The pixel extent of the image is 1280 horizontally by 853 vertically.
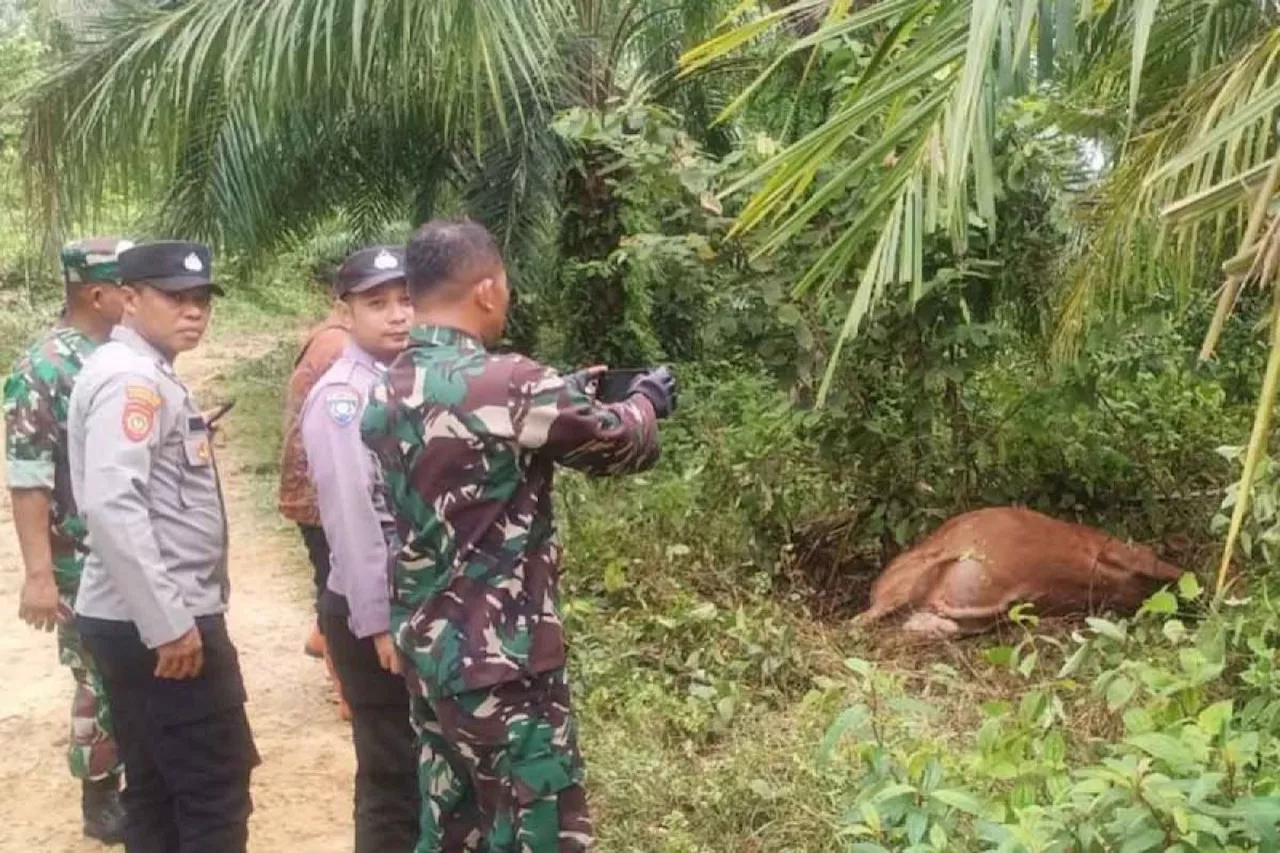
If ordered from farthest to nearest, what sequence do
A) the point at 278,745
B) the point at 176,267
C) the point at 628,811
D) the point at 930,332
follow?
the point at 930,332
the point at 278,745
the point at 628,811
the point at 176,267

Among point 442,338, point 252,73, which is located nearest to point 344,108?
point 252,73

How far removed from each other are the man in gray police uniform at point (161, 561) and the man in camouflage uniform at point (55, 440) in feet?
1.39

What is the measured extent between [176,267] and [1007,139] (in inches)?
109

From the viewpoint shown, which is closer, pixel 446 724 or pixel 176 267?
pixel 446 724

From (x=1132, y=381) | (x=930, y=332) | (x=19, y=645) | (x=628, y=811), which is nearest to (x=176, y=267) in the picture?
(x=628, y=811)

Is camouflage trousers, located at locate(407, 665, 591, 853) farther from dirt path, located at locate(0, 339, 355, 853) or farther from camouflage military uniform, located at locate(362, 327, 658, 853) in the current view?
dirt path, located at locate(0, 339, 355, 853)

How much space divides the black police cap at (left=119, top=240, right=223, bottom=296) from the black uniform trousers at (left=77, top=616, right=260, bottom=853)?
2.26 feet

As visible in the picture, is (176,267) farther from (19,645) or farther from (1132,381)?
(1132,381)

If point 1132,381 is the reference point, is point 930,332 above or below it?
above

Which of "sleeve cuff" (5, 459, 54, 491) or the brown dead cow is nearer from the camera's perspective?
"sleeve cuff" (5, 459, 54, 491)

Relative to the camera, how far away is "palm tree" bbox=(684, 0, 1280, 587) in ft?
6.28

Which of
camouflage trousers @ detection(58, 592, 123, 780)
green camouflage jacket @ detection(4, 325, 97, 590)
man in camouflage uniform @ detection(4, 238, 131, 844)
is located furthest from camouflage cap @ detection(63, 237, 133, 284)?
camouflage trousers @ detection(58, 592, 123, 780)

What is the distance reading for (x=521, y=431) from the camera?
251 centimetres

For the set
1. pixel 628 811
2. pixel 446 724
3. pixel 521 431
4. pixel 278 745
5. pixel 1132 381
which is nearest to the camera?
pixel 521 431
